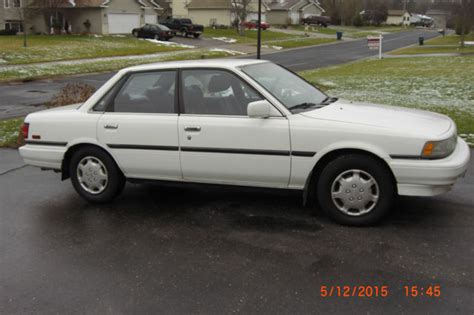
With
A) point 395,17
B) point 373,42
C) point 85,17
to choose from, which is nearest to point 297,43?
point 373,42

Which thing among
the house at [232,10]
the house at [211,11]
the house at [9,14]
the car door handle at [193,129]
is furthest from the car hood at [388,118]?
the house at [211,11]

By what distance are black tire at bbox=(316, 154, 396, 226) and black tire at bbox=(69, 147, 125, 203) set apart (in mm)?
2196

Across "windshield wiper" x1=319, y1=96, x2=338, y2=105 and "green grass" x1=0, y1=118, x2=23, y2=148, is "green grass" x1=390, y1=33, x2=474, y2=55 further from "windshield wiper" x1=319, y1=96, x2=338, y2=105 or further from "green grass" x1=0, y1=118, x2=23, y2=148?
"windshield wiper" x1=319, y1=96, x2=338, y2=105

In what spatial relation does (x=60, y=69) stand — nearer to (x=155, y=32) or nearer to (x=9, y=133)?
(x=9, y=133)

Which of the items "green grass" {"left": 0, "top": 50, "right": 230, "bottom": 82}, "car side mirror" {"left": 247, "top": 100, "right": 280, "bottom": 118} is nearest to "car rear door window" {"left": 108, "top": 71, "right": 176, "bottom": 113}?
"car side mirror" {"left": 247, "top": 100, "right": 280, "bottom": 118}

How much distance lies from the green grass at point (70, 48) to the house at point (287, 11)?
1573 inches

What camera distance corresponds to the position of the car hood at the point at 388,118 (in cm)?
462

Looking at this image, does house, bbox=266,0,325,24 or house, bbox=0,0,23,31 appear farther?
house, bbox=266,0,325,24

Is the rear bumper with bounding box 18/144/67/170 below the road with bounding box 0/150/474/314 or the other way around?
the other way around

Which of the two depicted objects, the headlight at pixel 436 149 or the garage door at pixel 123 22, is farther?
the garage door at pixel 123 22

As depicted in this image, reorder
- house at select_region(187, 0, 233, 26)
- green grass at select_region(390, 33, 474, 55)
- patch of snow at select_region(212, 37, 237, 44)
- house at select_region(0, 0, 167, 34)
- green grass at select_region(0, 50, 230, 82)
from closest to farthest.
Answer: green grass at select_region(0, 50, 230, 82) → green grass at select_region(390, 33, 474, 55) → house at select_region(0, 0, 167, 34) → patch of snow at select_region(212, 37, 237, 44) → house at select_region(187, 0, 233, 26)

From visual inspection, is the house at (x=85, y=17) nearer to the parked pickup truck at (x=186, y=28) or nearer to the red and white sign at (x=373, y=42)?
the parked pickup truck at (x=186, y=28)

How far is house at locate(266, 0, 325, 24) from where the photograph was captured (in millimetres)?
80438

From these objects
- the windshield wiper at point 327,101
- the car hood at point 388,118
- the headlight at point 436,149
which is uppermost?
the windshield wiper at point 327,101
